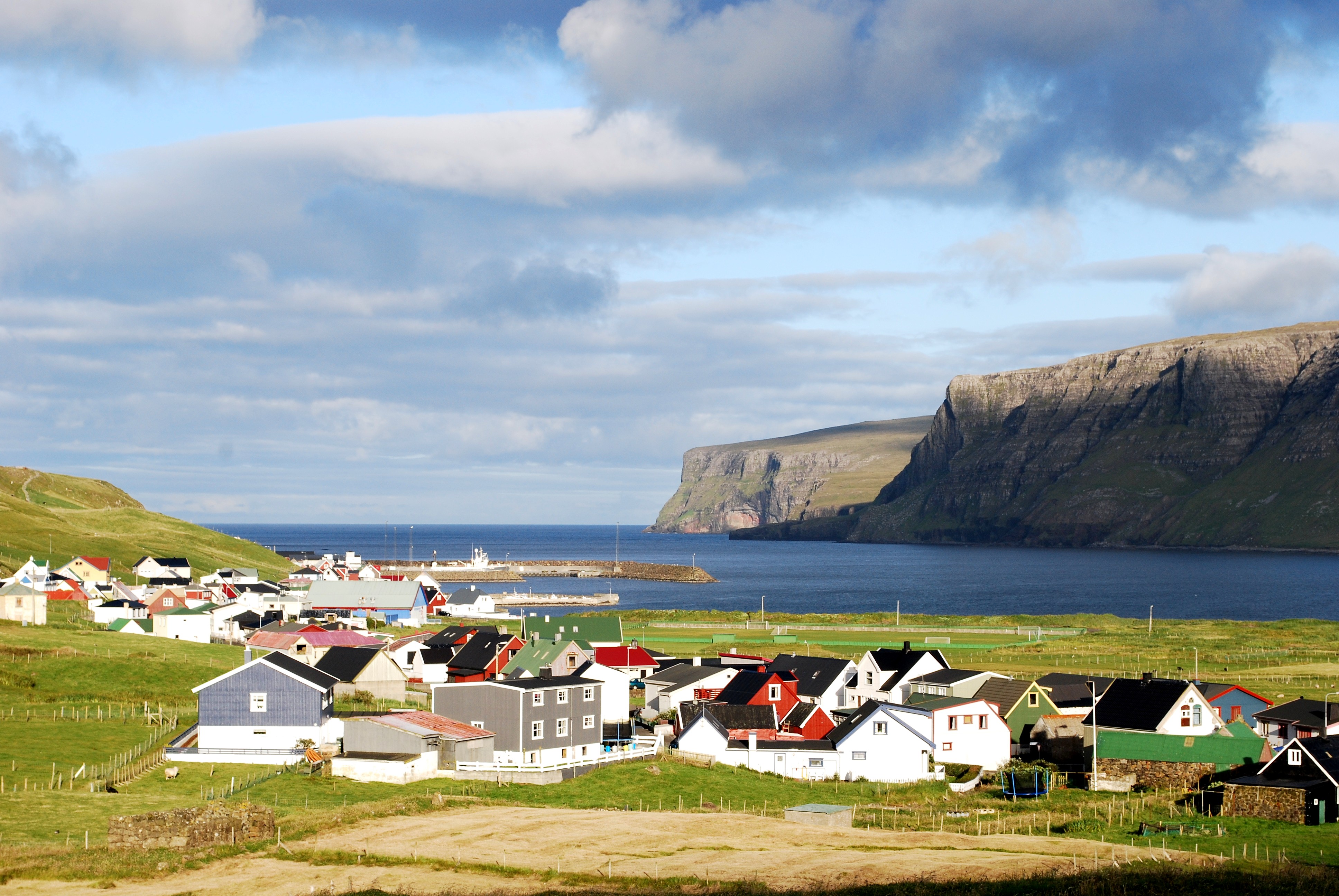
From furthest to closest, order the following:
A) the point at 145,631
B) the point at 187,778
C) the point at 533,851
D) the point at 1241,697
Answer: the point at 145,631, the point at 1241,697, the point at 187,778, the point at 533,851

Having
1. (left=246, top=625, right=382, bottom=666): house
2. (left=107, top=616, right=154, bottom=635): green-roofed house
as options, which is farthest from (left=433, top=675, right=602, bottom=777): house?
(left=107, top=616, right=154, bottom=635): green-roofed house

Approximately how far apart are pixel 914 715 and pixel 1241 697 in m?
18.8

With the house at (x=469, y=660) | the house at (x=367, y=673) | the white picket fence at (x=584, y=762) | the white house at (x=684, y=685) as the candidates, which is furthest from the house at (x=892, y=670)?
the house at (x=367, y=673)

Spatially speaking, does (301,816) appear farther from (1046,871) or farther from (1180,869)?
(1180,869)

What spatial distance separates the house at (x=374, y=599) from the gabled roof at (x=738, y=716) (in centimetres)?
6844

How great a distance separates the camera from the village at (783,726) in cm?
4816

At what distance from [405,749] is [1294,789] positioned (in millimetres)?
31613

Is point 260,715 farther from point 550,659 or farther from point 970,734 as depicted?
point 970,734

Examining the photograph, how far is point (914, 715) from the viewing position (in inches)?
2098

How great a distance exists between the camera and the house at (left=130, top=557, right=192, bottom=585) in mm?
133625

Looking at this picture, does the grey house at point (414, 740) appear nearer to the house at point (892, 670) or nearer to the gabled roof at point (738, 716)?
the gabled roof at point (738, 716)

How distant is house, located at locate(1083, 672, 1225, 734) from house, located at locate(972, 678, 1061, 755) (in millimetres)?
2167

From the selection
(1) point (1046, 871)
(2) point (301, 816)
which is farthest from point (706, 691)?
(1) point (1046, 871)

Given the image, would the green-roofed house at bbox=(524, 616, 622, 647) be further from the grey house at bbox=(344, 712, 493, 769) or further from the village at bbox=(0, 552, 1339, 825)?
the grey house at bbox=(344, 712, 493, 769)
